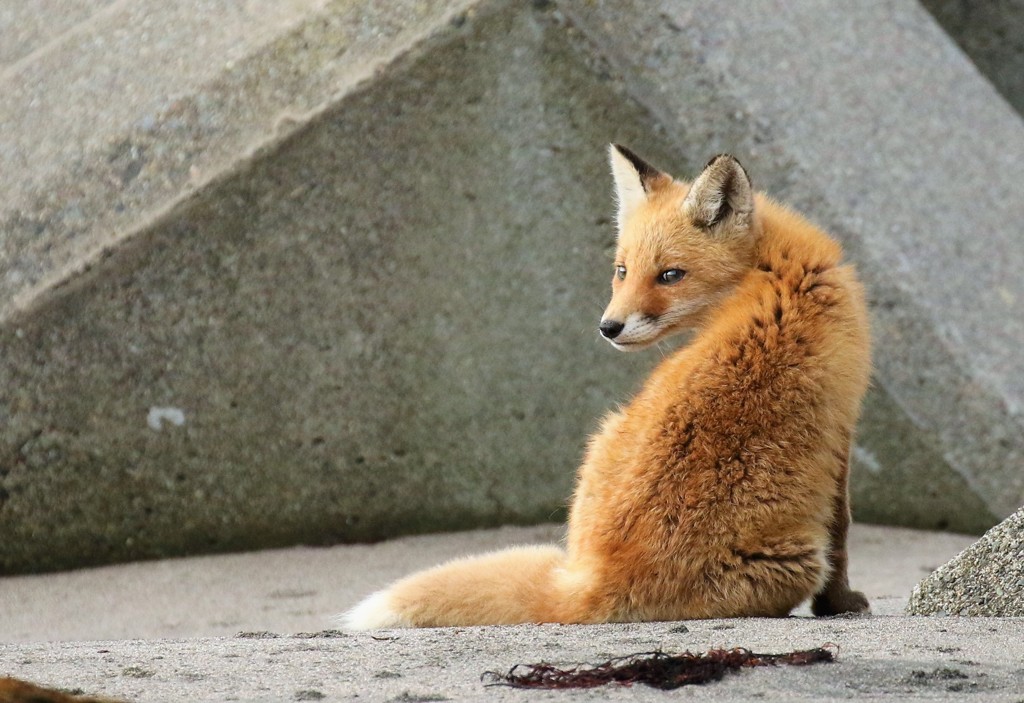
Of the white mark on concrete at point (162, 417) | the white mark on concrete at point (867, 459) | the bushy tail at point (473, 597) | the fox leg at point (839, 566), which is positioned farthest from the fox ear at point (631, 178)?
the white mark on concrete at point (162, 417)

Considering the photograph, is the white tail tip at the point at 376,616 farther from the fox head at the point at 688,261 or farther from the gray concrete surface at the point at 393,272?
the gray concrete surface at the point at 393,272

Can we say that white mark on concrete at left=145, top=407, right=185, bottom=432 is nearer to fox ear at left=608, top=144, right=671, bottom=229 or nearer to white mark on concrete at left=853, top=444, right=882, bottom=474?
fox ear at left=608, top=144, right=671, bottom=229

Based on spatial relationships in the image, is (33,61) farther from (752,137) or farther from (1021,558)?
(1021,558)

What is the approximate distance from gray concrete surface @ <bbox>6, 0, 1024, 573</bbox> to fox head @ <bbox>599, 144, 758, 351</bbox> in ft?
5.66

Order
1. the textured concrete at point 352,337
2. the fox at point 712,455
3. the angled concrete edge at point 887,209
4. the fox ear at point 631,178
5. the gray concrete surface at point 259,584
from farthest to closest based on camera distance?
the angled concrete edge at point 887,209 < the textured concrete at point 352,337 < the gray concrete surface at point 259,584 < the fox ear at point 631,178 < the fox at point 712,455

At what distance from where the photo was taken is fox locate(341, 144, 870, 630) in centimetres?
325

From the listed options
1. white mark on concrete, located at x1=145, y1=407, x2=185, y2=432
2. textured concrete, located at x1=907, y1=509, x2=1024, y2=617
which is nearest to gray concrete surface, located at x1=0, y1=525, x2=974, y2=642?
white mark on concrete, located at x1=145, y1=407, x2=185, y2=432

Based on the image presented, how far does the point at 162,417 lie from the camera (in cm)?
511

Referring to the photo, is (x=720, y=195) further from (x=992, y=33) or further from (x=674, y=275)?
(x=992, y=33)

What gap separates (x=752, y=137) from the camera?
5359 millimetres

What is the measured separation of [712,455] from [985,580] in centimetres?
82

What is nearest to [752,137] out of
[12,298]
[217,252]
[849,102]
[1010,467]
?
[849,102]

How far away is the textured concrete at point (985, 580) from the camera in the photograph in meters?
3.29

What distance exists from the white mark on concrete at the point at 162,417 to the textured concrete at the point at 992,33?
5.54m
